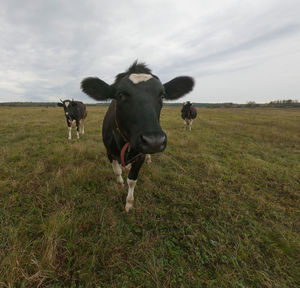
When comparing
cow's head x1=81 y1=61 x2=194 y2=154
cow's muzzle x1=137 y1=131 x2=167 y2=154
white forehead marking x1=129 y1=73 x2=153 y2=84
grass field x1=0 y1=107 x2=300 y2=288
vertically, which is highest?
white forehead marking x1=129 y1=73 x2=153 y2=84

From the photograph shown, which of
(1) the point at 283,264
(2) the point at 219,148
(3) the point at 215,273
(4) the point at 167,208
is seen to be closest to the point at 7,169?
(4) the point at 167,208

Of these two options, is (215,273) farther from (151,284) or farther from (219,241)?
(151,284)

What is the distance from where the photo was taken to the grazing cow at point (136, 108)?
157cm

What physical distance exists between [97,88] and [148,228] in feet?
8.27

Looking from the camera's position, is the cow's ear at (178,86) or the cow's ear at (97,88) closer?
the cow's ear at (97,88)

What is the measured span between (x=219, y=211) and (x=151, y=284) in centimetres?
174

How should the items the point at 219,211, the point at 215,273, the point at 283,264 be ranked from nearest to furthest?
the point at 215,273 → the point at 283,264 → the point at 219,211

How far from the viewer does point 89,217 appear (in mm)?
2207

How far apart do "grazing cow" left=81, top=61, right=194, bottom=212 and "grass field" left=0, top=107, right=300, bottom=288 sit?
68 centimetres

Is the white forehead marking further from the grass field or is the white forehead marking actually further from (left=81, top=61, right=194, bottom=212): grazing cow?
the grass field

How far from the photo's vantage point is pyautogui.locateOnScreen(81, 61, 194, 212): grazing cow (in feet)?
5.16

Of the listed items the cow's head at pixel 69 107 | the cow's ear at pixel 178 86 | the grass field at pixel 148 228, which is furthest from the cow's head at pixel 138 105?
the cow's head at pixel 69 107

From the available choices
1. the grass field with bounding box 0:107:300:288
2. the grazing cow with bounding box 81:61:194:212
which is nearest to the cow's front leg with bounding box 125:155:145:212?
the grazing cow with bounding box 81:61:194:212

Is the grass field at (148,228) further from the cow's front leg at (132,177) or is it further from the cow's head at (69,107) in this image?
the cow's head at (69,107)
